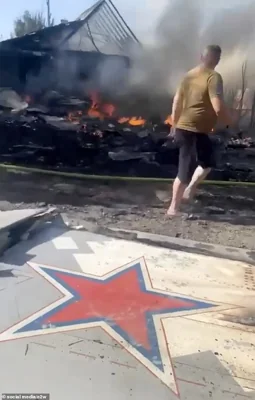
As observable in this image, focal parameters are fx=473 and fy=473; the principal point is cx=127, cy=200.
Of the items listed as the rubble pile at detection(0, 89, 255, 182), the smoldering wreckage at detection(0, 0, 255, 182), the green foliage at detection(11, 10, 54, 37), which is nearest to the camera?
the rubble pile at detection(0, 89, 255, 182)

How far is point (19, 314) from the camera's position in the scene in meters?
1.95

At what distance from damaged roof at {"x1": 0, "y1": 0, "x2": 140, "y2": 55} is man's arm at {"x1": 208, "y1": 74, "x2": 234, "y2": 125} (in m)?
8.80

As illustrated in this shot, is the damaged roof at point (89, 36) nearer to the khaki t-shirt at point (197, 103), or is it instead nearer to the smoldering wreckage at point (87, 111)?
the smoldering wreckage at point (87, 111)

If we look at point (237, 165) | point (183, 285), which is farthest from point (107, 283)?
point (237, 165)

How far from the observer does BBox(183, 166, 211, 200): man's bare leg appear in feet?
13.5

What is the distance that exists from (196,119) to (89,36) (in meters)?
9.09

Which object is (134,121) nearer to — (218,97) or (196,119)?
(196,119)

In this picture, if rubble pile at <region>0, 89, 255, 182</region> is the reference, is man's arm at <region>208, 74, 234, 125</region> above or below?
above

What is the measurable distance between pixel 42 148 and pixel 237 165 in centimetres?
307

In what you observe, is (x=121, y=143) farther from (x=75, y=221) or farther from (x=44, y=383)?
(x=44, y=383)

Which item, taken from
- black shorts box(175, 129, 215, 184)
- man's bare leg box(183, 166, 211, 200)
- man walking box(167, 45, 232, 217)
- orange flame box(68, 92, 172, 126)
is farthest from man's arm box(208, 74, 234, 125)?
orange flame box(68, 92, 172, 126)

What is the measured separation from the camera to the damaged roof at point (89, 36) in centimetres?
1203

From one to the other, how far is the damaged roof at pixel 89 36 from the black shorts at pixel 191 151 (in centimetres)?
872

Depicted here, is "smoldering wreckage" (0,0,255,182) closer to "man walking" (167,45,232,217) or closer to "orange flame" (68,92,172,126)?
"orange flame" (68,92,172,126)
